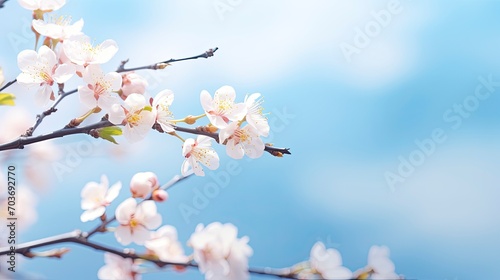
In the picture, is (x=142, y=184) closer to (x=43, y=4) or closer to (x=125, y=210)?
(x=125, y=210)

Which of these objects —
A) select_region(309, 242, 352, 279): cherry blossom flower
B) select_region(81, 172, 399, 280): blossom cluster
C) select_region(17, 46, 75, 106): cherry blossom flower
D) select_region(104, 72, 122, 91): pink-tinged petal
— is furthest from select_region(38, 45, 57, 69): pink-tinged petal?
select_region(309, 242, 352, 279): cherry blossom flower

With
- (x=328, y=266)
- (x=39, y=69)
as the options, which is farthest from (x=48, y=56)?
(x=328, y=266)

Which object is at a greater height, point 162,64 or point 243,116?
point 162,64

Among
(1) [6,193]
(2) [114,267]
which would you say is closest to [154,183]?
(2) [114,267]

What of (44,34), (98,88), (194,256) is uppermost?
(44,34)

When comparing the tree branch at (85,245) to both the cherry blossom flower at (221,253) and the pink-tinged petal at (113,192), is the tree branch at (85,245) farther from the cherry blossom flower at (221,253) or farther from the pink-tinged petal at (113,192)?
the pink-tinged petal at (113,192)

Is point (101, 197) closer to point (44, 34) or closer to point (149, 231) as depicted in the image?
point (149, 231)
